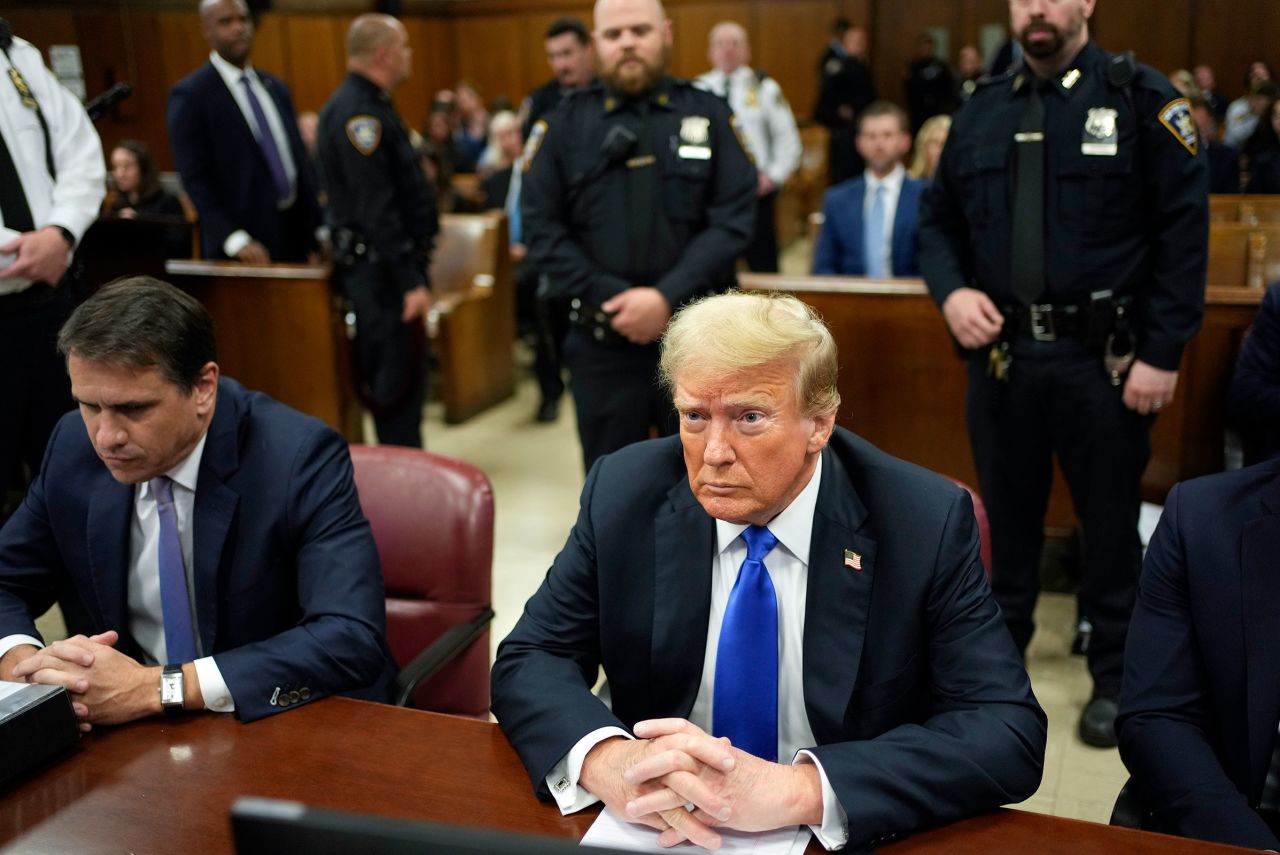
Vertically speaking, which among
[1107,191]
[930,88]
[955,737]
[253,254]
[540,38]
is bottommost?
[955,737]

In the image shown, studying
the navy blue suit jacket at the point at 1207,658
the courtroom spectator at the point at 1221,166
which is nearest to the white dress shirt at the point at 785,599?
the navy blue suit jacket at the point at 1207,658

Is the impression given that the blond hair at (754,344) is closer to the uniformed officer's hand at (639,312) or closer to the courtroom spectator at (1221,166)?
the uniformed officer's hand at (639,312)

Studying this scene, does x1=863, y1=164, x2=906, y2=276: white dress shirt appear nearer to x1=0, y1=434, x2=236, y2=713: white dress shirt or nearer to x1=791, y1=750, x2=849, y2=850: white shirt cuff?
x1=0, y1=434, x2=236, y2=713: white dress shirt

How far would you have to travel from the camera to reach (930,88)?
36.9 feet

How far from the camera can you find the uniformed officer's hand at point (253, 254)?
4.61 meters

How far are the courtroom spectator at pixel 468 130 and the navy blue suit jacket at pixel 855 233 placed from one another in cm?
664

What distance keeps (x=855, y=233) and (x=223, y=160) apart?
2464 mm

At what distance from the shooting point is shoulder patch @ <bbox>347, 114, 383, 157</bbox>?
4.17 m

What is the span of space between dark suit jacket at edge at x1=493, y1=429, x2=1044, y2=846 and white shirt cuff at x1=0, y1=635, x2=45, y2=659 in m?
0.74

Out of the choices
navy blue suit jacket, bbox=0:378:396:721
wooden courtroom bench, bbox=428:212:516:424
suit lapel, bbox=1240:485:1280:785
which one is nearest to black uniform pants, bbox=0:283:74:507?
navy blue suit jacket, bbox=0:378:396:721

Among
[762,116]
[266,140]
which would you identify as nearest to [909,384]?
[266,140]

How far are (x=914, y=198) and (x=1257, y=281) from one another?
4.00 ft

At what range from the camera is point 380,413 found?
450 cm

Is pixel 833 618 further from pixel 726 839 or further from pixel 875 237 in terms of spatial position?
pixel 875 237
